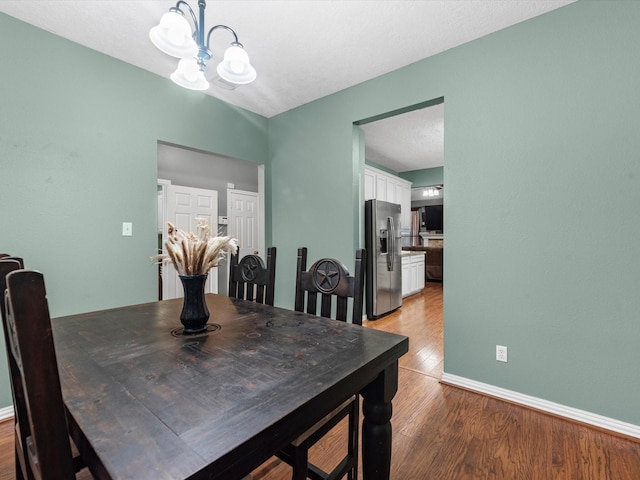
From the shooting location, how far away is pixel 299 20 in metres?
2.05

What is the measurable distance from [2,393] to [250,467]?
7.92ft

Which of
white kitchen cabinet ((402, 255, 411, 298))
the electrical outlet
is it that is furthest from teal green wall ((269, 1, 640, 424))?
white kitchen cabinet ((402, 255, 411, 298))

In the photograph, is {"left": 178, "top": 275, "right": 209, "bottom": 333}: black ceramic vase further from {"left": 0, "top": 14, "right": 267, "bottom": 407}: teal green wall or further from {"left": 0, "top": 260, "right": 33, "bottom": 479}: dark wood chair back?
{"left": 0, "top": 14, "right": 267, "bottom": 407}: teal green wall

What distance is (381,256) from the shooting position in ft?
13.2

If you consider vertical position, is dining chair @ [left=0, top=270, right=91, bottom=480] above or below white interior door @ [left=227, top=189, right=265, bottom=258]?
below

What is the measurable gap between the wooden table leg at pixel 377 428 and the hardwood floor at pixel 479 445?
0.42m

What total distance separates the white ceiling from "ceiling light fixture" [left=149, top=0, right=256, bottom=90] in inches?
19.2

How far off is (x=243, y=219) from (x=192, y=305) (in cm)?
406

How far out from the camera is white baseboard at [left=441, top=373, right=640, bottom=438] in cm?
173

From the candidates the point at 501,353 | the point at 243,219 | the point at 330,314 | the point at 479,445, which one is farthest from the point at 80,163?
the point at 501,353

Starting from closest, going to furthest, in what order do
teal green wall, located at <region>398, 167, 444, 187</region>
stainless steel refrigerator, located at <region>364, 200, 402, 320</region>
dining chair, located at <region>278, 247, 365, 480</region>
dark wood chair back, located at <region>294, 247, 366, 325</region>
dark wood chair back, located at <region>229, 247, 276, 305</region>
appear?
dining chair, located at <region>278, 247, 365, 480</region>
dark wood chair back, located at <region>294, 247, 366, 325</region>
dark wood chair back, located at <region>229, 247, 276, 305</region>
stainless steel refrigerator, located at <region>364, 200, 402, 320</region>
teal green wall, located at <region>398, 167, 444, 187</region>

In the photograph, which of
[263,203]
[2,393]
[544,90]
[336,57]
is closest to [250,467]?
[2,393]

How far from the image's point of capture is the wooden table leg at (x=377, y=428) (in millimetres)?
1114

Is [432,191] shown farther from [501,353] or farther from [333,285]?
[333,285]
